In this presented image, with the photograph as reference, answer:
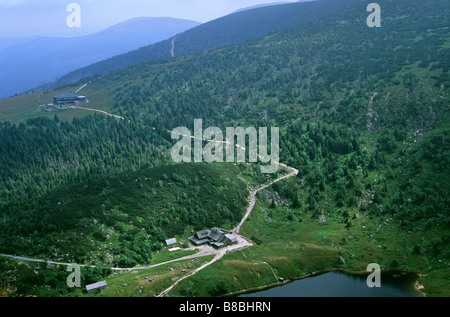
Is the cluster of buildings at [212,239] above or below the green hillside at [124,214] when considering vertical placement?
below

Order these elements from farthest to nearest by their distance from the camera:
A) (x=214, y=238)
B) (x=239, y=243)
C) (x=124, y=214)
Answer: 1. (x=124, y=214)
2. (x=239, y=243)
3. (x=214, y=238)

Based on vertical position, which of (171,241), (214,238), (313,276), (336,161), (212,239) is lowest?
(313,276)

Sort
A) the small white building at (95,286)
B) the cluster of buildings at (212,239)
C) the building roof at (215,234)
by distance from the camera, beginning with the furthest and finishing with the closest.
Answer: the building roof at (215,234), the cluster of buildings at (212,239), the small white building at (95,286)

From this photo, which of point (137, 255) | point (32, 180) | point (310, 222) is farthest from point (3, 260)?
point (310, 222)

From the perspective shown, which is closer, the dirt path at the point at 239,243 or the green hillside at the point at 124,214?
the dirt path at the point at 239,243

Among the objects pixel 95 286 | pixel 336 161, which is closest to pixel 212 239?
pixel 95 286

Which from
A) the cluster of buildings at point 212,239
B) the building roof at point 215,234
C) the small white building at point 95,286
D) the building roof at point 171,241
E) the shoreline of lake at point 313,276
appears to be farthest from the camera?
the building roof at point 215,234

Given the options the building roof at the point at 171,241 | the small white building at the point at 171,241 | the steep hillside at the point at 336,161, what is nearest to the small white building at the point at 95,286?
the steep hillside at the point at 336,161

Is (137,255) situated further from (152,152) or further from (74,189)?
(152,152)

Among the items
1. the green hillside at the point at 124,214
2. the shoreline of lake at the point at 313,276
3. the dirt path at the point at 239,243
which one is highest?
the green hillside at the point at 124,214

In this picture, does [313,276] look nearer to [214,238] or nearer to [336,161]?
[214,238]

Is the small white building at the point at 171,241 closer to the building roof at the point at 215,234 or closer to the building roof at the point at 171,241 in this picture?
the building roof at the point at 171,241
